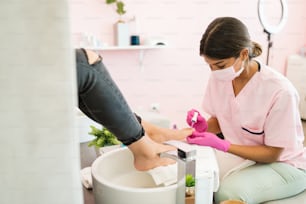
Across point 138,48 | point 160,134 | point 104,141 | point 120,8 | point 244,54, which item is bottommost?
point 104,141

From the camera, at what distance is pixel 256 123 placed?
1183 millimetres

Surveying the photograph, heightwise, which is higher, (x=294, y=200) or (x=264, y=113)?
(x=264, y=113)

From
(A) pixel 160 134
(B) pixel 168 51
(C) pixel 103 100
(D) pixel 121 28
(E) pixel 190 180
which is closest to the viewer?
(C) pixel 103 100

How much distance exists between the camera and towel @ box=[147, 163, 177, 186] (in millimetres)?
873

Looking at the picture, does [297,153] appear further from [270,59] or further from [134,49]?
[270,59]

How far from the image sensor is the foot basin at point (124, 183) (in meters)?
0.75

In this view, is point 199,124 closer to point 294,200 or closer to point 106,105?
point 294,200

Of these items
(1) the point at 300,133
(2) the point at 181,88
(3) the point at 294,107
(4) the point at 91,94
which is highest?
(4) the point at 91,94

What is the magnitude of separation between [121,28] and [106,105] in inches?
67.2

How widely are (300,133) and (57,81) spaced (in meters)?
1.04

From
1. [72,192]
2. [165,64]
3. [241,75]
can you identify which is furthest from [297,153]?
[165,64]

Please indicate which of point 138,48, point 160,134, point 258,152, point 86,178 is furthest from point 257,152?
point 138,48

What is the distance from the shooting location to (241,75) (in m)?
1.25

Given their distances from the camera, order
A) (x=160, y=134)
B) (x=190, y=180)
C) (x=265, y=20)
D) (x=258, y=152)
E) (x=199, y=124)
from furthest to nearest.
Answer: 1. (x=265, y=20)
2. (x=199, y=124)
3. (x=258, y=152)
4. (x=160, y=134)
5. (x=190, y=180)
